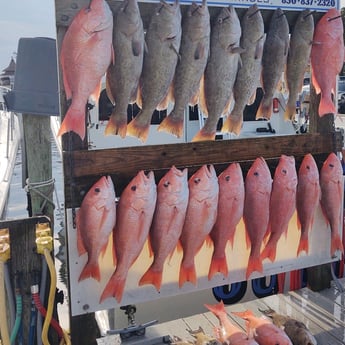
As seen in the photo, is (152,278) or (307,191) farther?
(307,191)

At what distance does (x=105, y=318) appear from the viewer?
295 centimetres

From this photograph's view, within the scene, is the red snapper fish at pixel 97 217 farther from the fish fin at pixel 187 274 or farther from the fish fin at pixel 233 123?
the fish fin at pixel 233 123

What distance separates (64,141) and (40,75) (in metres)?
1.32

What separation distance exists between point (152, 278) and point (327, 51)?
4.67 ft

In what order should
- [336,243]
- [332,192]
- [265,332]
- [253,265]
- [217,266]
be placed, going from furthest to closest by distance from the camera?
[336,243] → [332,192] → [253,265] → [217,266] → [265,332]

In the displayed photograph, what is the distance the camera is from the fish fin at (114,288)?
6.71 feet

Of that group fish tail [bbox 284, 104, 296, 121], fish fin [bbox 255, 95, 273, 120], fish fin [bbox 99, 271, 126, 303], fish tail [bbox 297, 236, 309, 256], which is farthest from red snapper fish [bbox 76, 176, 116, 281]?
fish tail [bbox 297, 236, 309, 256]

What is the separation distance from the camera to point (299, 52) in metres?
2.26

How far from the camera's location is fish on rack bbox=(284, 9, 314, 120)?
2.26 meters

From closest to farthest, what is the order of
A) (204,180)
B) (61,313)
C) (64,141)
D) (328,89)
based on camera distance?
(64,141) → (204,180) → (328,89) → (61,313)

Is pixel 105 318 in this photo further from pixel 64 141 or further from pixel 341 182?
pixel 341 182

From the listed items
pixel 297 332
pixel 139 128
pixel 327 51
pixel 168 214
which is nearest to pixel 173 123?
pixel 139 128

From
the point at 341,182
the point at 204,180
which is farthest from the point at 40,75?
the point at 341,182

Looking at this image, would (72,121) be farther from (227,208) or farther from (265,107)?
(265,107)
